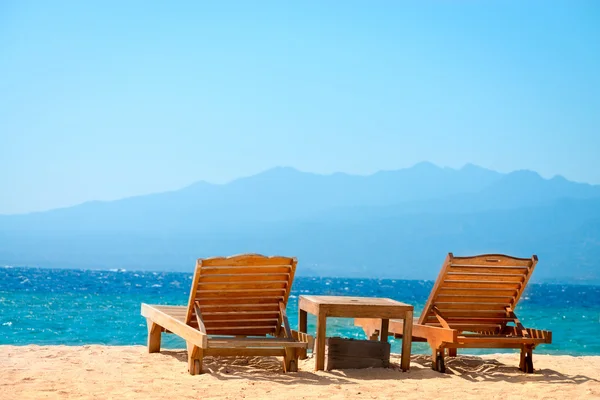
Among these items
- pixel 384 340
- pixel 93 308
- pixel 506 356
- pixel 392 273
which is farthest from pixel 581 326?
pixel 392 273

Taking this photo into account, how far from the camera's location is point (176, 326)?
755 cm

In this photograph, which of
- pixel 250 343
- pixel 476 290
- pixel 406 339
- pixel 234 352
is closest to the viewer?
pixel 250 343

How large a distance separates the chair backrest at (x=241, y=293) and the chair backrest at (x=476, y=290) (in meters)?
1.39

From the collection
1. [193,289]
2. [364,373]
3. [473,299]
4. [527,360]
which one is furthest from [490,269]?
[193,289]

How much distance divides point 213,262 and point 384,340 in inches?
72.6

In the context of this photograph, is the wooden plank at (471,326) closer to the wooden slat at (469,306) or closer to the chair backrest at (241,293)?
the wooden slat at (469,306)

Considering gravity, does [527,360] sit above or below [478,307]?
below

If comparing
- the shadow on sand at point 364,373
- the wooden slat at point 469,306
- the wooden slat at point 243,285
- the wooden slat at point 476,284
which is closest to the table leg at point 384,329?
the shadow on sand at point 364,373

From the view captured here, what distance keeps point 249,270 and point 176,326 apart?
817mm

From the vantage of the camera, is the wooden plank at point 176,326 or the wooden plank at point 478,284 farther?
the wooden plank at point 478,284

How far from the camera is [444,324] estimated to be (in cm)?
774

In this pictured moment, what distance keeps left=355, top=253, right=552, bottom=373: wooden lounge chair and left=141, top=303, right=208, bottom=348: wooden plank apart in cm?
198

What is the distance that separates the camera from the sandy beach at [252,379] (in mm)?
6418

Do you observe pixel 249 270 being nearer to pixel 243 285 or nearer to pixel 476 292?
pixel 243 285
